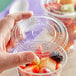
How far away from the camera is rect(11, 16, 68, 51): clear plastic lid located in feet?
2.51

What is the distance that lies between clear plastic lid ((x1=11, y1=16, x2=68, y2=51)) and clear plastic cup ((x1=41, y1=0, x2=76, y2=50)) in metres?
0.03

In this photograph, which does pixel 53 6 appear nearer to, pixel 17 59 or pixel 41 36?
pixel 41 36

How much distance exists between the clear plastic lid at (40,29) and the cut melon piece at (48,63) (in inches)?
3.9

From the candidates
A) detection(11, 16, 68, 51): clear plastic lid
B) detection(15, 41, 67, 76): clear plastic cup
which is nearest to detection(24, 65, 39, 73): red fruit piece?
detection(15, 41, 67, 76): clear plastic cup

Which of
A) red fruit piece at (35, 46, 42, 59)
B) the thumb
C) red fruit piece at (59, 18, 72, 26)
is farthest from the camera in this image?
red fruit piece at (59, 18, 72, 26)

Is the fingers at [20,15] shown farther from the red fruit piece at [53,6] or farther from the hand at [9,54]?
the red fruit piece at [53,6]

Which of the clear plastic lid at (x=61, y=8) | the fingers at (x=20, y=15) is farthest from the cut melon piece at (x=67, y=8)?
the fingers at (x=20, y=15)

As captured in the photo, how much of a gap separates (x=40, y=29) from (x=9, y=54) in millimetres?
266

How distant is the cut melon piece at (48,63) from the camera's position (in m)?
0.64

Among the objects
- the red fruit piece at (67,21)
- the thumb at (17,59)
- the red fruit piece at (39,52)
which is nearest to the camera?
the thumb at (17,59)

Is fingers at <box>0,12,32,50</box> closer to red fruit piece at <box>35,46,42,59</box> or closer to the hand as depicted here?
the hand

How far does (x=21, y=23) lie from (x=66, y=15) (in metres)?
0.16

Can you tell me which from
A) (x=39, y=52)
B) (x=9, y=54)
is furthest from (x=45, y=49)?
(x=9, y=54)

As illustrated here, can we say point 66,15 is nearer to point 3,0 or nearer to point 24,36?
point 24,36
